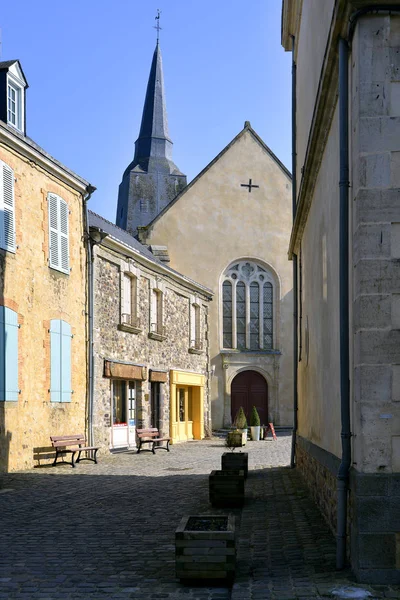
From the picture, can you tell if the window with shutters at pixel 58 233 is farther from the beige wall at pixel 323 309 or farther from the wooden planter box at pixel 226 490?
the wooden planter box at pixel 226 490

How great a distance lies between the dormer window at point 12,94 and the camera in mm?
16281

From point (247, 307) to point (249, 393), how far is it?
11.9 ft

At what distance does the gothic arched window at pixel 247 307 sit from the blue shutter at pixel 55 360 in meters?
16.6

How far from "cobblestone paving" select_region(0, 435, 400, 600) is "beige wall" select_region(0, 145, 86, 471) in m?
1.09

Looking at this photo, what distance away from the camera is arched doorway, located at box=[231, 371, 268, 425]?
32.8m

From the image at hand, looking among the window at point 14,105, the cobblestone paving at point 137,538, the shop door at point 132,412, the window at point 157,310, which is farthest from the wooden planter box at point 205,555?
the window at point 157,310

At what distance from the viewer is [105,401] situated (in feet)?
63.1

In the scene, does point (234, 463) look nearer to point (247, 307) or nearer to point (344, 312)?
point (344, 312)

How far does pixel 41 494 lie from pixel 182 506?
8.42 ft

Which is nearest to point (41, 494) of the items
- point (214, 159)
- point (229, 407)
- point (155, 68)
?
point (229, 407)

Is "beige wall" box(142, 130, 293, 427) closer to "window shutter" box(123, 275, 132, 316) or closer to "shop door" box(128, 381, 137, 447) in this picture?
"shop door" box(128, 381, 137, 447)

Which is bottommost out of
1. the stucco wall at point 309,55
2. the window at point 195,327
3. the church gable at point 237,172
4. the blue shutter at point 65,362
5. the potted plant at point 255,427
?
the potted plant at point 255,427

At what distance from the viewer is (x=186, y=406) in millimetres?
27188

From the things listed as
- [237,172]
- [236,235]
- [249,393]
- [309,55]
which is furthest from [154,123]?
[309,55]
